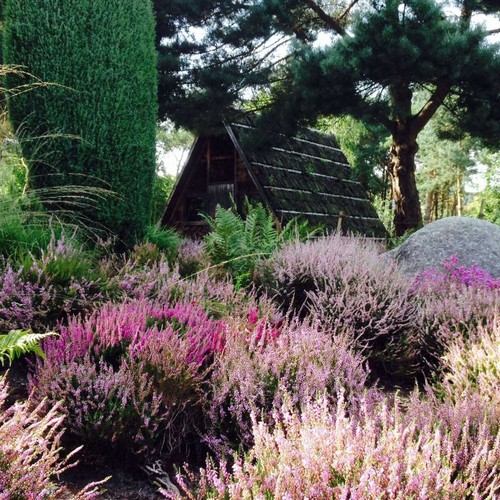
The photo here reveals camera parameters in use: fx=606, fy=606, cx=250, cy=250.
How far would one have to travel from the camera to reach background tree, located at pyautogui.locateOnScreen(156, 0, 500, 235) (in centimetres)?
1004

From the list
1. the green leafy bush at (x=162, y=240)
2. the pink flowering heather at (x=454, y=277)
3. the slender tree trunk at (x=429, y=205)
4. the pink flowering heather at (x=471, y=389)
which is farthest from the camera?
the slender tree trunk at (x=429, y=205)

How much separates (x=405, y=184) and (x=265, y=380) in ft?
38.7

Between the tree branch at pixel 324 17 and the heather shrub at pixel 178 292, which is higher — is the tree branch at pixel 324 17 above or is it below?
above

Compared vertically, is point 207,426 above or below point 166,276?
below

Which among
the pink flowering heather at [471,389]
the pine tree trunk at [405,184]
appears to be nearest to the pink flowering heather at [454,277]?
the pink flowering heather at [471,389]

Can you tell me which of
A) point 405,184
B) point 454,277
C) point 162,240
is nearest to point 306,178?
point 405,184

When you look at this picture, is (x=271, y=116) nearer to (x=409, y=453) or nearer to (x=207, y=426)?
(x=207, y=426)

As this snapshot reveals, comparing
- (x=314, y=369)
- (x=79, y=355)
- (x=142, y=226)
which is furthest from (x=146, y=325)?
(x=142, y=226)

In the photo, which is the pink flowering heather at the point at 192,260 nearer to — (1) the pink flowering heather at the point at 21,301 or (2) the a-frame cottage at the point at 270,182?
(1) the pink flowering heather at the point at 21,301

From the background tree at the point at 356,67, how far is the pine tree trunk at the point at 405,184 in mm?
24

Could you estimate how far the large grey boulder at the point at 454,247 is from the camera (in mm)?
7840

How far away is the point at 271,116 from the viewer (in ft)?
41.5

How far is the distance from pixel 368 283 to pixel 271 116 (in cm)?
772

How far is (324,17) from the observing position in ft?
46.0
